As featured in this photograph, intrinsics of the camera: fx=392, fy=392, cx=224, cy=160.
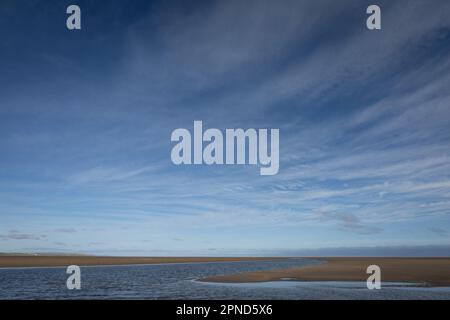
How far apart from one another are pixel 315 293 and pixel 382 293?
530 cm

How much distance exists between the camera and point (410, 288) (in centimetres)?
3447
